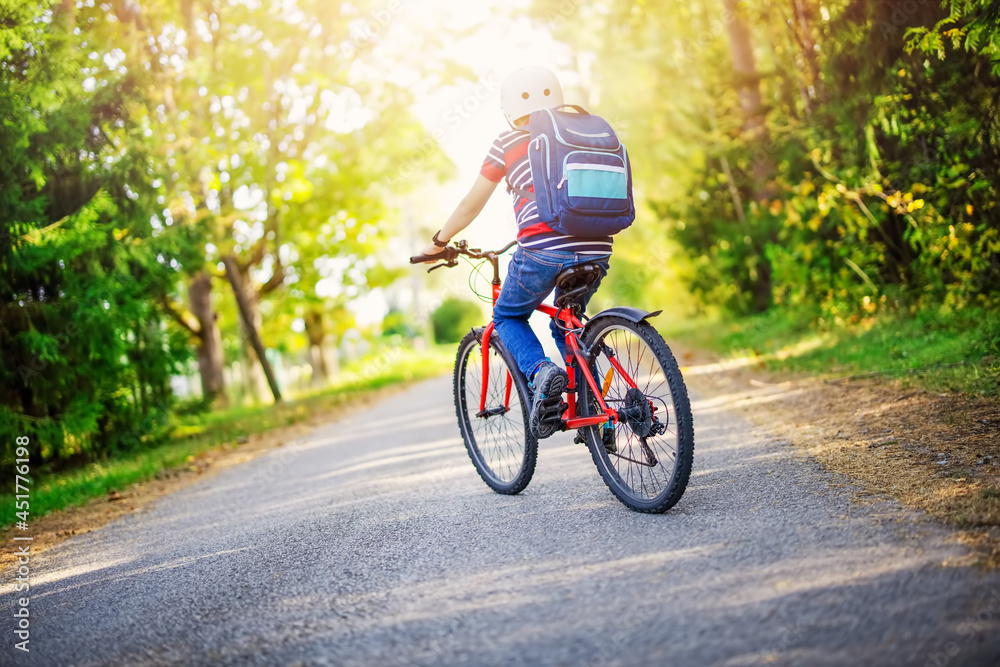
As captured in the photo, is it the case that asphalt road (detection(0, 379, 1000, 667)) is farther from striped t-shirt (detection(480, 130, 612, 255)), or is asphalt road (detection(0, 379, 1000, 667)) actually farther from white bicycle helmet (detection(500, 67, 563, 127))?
white bicycle helmet (detection(500, 67, 563, 127))

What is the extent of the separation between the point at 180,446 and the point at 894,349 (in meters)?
7.53

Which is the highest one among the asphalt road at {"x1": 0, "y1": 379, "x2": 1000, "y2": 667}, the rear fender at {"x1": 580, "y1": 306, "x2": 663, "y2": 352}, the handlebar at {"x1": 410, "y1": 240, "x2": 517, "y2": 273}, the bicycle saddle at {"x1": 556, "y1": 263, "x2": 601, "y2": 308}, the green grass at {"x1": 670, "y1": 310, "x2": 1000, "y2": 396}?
the handlebar at {"x1": 410, "y1": 240, "x2": 517, "y2": 273}

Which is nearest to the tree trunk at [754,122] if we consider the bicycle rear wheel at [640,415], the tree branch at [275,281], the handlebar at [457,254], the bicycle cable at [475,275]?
the bicycle cable at [475,275]

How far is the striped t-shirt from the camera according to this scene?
360cm

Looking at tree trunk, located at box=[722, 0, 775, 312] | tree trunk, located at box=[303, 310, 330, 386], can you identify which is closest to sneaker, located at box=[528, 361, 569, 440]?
tree trunk, located at box=[722, 0, 775, 312]

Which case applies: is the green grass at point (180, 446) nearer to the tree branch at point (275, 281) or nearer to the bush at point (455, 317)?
the tree branch at point (275, 281)

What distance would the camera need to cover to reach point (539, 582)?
8.99 ft

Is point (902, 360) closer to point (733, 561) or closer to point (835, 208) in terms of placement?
point (835, 208)

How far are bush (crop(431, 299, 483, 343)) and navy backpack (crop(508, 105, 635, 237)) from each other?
81.4 ft

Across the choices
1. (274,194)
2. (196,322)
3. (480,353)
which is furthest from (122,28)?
(480,353)

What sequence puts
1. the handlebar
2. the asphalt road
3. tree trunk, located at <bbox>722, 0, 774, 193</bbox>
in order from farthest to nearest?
tree trunk, located at <bbox>722, 0, 774, 193</bbox> → the handlebar → the asphalt road

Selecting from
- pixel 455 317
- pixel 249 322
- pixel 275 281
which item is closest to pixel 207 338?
pixel 275 281

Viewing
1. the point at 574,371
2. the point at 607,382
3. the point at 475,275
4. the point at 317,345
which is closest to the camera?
the point at 607,382

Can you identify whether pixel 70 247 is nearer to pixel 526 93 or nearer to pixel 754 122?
pixel 526 93
